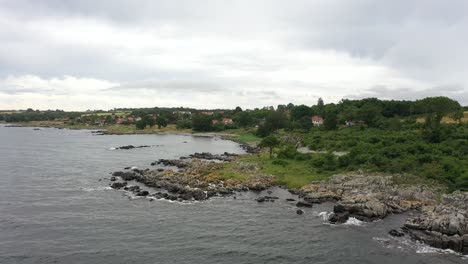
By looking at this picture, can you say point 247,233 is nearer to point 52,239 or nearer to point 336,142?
point 52,239

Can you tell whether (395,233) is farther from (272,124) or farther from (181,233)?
(272,124)

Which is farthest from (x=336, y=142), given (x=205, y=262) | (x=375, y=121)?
(x=205, y=262)

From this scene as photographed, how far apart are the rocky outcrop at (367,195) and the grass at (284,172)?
10.2ft

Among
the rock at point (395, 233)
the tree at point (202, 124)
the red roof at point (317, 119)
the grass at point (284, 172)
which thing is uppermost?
the red roof at point (317, 119)

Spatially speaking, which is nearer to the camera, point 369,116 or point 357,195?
point 357,195

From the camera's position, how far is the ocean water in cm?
3250

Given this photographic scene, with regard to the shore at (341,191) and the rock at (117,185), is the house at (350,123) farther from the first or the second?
the rock at (117,185)

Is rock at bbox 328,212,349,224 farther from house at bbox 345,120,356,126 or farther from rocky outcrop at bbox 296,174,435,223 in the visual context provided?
house at bbox 345,120,356,126

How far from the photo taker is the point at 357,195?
1902 inches

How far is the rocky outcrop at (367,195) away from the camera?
141 ft

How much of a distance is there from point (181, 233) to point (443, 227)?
25597 mm

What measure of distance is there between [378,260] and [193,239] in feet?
54.5

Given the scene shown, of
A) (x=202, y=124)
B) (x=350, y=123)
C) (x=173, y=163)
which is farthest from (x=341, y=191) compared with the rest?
(x=202, y=124)

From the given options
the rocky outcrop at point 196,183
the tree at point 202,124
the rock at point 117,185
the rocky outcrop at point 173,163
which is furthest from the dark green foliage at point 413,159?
the tree at point 202,124
